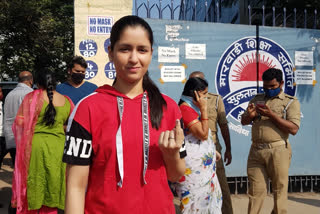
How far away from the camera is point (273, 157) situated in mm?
3816

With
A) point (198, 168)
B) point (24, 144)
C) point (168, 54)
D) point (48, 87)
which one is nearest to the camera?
point (198, 168)

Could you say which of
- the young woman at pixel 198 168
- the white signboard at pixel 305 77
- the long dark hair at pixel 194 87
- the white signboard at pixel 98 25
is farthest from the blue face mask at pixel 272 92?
the white signboard at pixel 98 25

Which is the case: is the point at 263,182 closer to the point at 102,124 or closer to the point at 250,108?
the point at 250,108

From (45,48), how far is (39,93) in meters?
8.41

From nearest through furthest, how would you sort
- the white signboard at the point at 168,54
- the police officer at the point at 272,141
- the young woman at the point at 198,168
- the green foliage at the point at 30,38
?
the young woman at the point at 198,168, the police officer at the point at 272,141, the white signboard at the point at 168,54, the green foliage at the point at 30,38

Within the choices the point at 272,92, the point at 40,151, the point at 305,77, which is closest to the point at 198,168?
A: the point at 272,92

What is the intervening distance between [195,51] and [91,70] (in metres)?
1.62

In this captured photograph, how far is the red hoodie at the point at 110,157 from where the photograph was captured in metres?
1.41

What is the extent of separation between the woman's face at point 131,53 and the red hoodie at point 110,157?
13 centimetres

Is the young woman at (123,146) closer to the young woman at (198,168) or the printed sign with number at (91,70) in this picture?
the young woman at (198,168)

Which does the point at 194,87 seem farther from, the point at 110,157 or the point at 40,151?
the point at 110,157

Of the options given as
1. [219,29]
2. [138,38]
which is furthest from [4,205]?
[138,38]

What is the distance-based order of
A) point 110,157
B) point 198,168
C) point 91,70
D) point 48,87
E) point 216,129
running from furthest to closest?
Answer: point 91,70 < point 216,129 < point 48,87 < point 198,168 < point 110,157

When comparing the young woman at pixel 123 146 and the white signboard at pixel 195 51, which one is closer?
the young woman at pixel 123 146
